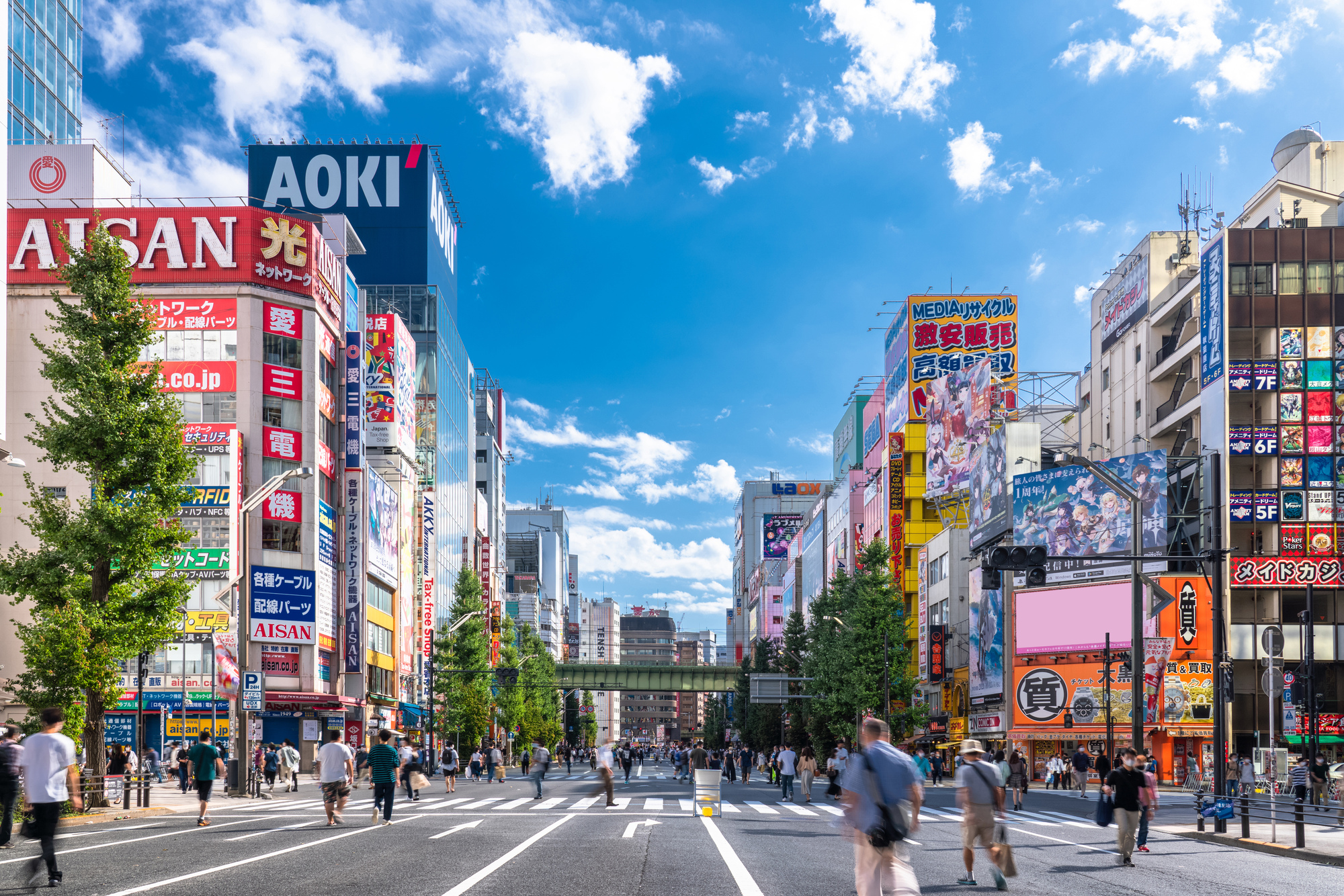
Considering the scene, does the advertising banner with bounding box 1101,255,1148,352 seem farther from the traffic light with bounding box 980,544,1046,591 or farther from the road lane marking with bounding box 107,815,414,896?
the road lane marking with bounding box 107,815,414,896

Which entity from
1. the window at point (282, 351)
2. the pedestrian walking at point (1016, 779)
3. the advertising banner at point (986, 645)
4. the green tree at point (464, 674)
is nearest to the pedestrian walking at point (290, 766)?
the window at point (282, 351)

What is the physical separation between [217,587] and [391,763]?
36.1 metres

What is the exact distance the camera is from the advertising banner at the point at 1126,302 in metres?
77.9

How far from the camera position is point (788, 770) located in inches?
1516

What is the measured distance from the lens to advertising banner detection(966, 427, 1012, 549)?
68625mm

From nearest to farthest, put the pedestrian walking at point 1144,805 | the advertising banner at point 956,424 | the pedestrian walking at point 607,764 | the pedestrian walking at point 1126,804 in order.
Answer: the pedestrian walking at point 1126,804
the pedestrian walking at point 1144,805
the pedestrian walking at point 607,764
the advertising banner at point 956,424

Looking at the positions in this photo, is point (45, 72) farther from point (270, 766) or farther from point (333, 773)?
point (333, 773)

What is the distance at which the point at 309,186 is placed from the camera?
108 meters

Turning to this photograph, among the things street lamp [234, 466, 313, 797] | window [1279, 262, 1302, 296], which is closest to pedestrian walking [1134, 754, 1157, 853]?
street lamp [234, 466, 313, 797]

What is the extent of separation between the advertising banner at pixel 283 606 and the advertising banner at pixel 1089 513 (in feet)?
115

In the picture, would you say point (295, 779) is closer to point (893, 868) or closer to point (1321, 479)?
point (893, 868)

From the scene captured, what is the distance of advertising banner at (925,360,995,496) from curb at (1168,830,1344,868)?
4934cm

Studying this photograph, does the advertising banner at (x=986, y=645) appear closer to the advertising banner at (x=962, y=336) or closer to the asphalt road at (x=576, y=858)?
the advertising banner at (x=962, y=336)

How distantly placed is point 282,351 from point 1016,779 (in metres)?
40.5
